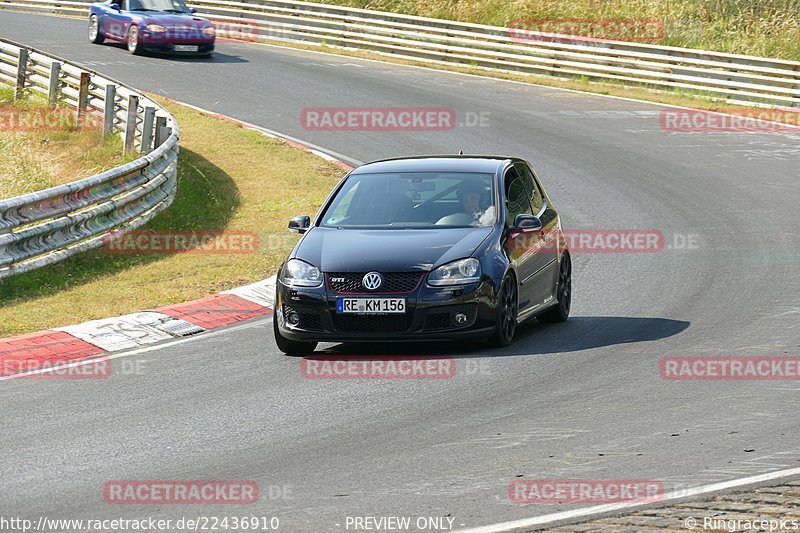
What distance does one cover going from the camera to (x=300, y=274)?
10117 millimetres

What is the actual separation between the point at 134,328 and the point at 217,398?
2690 millimetres

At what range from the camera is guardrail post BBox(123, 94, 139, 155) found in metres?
19.5

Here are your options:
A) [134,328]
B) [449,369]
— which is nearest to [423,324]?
[449,369]

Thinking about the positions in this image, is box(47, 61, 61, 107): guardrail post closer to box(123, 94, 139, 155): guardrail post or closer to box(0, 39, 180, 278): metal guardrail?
box(0, 39, 180, 278): metal guardrail

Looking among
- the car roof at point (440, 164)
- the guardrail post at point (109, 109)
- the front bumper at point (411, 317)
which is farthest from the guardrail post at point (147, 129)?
the front bumper at point (411, 317)

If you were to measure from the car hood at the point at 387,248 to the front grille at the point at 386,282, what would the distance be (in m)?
0.04

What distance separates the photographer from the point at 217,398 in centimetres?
888

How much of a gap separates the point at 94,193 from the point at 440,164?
17.4 ft

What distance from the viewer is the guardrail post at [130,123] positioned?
1950cm

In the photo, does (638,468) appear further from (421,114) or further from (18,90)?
(18,90)

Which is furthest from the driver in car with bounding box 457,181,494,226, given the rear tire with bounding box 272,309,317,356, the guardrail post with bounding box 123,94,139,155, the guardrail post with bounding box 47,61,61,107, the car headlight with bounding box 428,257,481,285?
the guardrail post with bounding box 47,61,61,107

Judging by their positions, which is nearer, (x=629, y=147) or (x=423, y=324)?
(x=423, y=324)

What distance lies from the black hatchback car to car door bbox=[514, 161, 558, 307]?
0.02 metres

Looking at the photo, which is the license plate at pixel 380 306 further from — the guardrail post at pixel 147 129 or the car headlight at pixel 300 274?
the guardrail post at pixel 147 129
